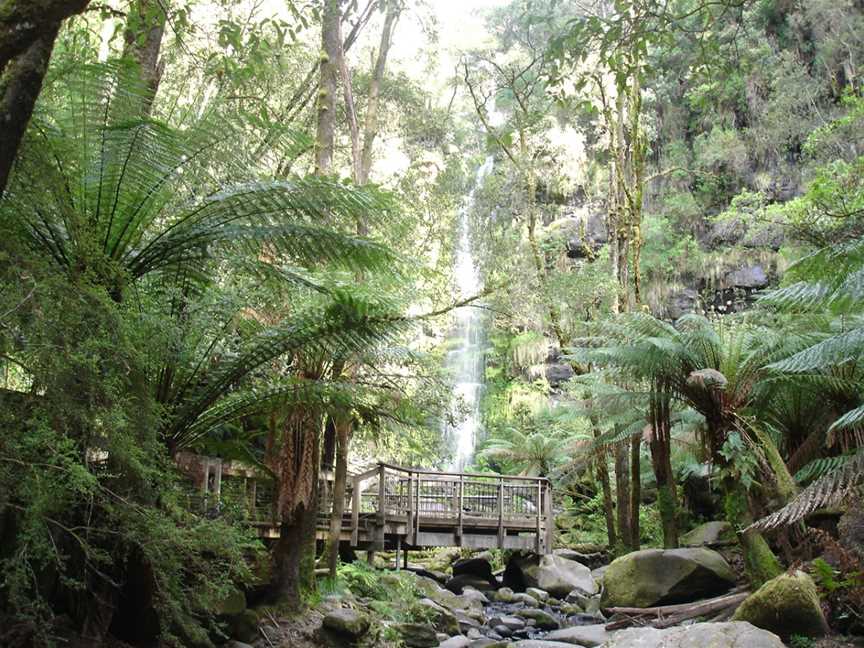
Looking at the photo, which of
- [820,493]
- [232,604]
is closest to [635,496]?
[820,493]

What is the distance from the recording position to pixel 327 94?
26.8ft

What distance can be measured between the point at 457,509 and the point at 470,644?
13.1 feet

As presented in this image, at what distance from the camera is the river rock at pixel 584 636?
7.75 meters

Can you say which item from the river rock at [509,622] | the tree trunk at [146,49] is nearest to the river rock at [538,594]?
the river rock at [509,622]

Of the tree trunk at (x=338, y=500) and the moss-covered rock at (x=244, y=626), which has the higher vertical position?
the tree trunk at (x=338, y=500)

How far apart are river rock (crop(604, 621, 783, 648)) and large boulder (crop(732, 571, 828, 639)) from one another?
561mm

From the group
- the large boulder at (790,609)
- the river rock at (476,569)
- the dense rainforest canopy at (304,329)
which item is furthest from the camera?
the river rock at (476,569)

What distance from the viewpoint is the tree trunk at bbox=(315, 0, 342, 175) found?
7.62 metres

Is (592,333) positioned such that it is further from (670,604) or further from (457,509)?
(670,604)

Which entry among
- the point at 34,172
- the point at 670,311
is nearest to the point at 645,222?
the point at 670,311

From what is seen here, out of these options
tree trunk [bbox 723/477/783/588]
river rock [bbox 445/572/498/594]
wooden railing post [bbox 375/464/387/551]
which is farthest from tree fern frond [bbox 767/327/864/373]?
river rock [bbox 445/572/498/594]

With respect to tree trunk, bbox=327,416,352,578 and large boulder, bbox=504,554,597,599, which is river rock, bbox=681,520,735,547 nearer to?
large boulder, bbox=504,554,597,599

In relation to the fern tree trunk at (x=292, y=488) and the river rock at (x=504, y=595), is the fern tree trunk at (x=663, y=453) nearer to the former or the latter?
the river rock at (x=504, y=595)

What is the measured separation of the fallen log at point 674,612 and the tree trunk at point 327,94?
5488 mm
